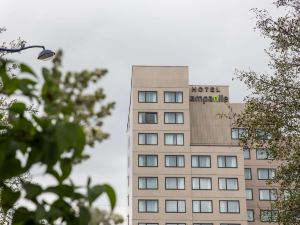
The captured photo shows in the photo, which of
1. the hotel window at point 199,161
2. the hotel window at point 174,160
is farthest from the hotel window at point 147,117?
the hotel window at point 199,161

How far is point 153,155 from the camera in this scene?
3438 inches

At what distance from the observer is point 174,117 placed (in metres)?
89.2

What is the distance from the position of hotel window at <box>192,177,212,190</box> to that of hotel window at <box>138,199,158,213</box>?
6.37m

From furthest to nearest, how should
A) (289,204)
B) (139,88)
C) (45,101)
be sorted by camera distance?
1. (139,88)
2. (289,204)
3. (45,101)

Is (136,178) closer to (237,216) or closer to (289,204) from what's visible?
(237,216)

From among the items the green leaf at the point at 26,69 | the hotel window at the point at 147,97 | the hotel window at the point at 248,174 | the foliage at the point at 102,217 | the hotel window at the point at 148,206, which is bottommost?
the foliage at the point at 102,217

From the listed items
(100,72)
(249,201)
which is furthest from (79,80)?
(249,201)

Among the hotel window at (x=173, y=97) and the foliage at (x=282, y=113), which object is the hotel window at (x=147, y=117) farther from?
the foliage at (x=282, y=113)

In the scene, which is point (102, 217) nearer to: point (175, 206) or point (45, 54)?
point (45, 54)

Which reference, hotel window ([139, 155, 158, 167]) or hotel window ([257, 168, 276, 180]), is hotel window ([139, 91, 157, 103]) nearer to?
hotel window ([139, 155, 158, 167])

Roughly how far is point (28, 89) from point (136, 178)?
84025 millimetres

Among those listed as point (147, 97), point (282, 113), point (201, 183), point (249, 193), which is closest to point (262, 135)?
point (282, 113)

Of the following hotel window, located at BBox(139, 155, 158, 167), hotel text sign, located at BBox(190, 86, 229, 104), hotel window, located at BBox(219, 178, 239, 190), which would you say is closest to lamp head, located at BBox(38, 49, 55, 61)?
hotel window, located at BBox(139, 155, 158, 167)

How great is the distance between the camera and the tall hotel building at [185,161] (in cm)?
8400
